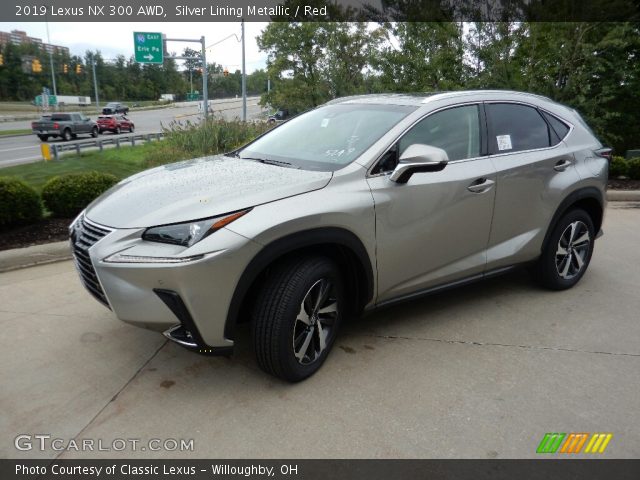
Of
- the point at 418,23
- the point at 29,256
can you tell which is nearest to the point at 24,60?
Answer: the point at 418,23

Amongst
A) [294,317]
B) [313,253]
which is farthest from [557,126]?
[294,317]

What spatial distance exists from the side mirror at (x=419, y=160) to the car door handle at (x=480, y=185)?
0.55 meters

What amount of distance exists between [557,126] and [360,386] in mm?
2781

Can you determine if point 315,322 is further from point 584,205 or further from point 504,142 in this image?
point 584,205

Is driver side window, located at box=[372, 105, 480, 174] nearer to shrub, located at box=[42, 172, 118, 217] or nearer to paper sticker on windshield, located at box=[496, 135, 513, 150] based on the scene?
paper sticker on windshield, located at box=[496, 135, 513, 150]

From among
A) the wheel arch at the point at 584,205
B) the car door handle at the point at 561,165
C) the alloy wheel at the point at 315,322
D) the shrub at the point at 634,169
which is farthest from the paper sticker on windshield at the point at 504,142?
the shrub at the point at 634,169

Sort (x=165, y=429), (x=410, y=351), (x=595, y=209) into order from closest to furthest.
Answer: (x=165, y=429) → (x=410, y=351) → (x=595, y=209)

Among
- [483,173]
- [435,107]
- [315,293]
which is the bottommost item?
[315,293]

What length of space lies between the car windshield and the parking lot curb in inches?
99.6

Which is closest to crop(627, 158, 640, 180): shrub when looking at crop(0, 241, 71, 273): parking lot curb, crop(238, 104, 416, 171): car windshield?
crop(238, 104, 416, 171): car windshield

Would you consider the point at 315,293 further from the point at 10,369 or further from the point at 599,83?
the point at 599,83

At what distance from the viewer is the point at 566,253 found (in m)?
4.33

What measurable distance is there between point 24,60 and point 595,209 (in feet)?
263

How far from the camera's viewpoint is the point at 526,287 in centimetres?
454
